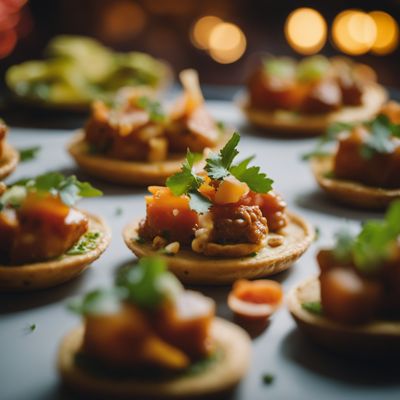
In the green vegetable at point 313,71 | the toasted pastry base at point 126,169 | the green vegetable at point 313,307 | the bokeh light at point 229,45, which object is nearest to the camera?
the green vegetable at point 313,307

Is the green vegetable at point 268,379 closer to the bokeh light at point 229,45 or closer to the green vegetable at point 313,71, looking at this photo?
the green vegetable at point 313,71

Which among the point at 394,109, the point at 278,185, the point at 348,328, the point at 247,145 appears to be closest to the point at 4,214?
the point at 348,328

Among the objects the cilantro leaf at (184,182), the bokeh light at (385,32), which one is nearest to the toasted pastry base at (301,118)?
the cilantro leaf at (184,182)

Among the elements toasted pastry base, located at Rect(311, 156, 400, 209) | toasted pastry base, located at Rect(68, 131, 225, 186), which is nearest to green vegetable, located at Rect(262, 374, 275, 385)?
toasted pastry base, located at Rect(311, 156, 400, 209)

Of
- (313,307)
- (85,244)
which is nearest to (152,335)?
(313,307)

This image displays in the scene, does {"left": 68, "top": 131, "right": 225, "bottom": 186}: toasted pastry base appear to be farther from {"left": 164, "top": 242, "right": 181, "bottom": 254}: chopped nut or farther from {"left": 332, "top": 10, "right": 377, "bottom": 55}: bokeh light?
{"left": 332, "top": 10, "right": 377, "bottom": 55}: bokeh light

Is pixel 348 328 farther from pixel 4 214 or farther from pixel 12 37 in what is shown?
pixel 12 37

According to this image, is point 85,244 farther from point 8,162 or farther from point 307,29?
point 307,29
